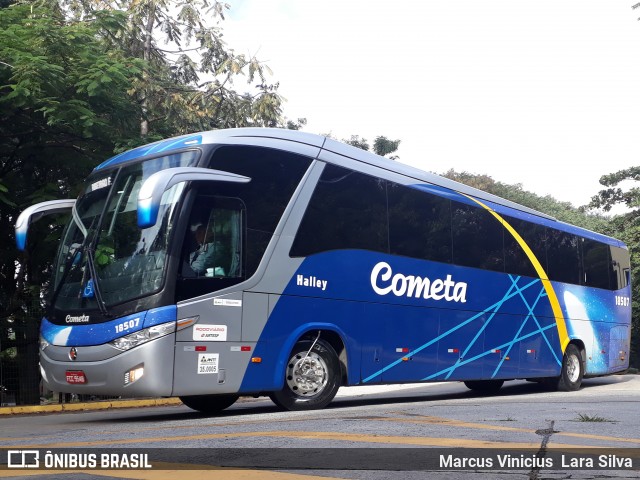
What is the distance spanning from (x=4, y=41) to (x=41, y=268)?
5428mm

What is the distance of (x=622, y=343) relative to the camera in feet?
65.5

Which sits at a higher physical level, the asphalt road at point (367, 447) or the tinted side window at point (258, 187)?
the tinted side window at point (258, 187)

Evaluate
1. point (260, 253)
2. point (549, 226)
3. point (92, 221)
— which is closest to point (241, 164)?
point (260, 253)

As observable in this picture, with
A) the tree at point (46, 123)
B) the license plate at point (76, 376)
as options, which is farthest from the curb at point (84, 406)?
the license plate at point (76, 376)

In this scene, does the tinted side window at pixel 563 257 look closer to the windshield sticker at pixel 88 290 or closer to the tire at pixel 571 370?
the tire at pixel 571 370

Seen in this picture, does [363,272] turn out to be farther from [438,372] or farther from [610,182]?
[610,182]

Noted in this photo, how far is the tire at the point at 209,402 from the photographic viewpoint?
11.5 m

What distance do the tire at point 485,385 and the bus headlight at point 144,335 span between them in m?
9.46

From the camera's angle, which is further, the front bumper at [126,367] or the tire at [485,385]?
the tire at [485,385]

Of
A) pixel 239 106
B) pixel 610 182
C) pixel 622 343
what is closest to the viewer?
pixel 622 343

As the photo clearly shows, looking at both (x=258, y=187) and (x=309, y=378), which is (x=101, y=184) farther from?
(x=309, y=378)

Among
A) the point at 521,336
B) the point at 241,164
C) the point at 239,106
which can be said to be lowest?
the point at 521,336

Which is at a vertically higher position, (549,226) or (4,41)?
(4,41)

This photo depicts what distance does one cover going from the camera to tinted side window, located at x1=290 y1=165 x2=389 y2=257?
11.0 m
